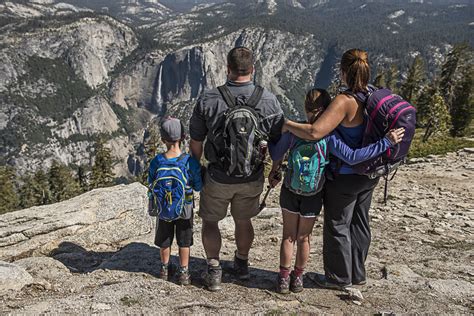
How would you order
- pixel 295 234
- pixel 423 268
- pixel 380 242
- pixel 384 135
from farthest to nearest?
pixel 380 242 → pixel 423 268 → pixel 295 234 → pixel 384 135

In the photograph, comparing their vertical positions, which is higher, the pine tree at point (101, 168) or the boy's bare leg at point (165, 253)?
the boy's bare leg at point (165, 253)

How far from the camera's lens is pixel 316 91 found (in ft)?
17.1

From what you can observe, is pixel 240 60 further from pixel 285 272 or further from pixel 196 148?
pixel 285 272

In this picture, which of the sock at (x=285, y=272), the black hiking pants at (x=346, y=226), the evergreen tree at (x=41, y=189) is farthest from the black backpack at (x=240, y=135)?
the evergreen tree at (x=41, y=189)

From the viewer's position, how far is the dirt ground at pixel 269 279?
200 inches

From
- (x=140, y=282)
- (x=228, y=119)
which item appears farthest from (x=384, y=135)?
(x=140, y=282)

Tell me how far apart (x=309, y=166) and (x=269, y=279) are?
2193 mm

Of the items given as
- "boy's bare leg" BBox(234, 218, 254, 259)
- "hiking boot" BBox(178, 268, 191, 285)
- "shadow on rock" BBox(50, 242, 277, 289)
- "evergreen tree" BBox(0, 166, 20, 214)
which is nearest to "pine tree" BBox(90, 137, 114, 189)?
"evergreen tree" BBox(0, 166, 20, 214)

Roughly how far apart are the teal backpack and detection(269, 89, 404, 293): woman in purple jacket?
89mm

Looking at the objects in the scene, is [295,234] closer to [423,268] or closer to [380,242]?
[423,268]

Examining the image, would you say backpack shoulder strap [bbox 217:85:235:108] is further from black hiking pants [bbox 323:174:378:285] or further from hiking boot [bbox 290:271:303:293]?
hiking boot [bbox 290:271:303:293]

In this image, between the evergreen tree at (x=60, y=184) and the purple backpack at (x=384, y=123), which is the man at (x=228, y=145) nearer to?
the purple backpack at (x=384, y=123)

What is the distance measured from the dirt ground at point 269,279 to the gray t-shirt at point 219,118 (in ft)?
5.74

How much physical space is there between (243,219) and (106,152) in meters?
47.9
